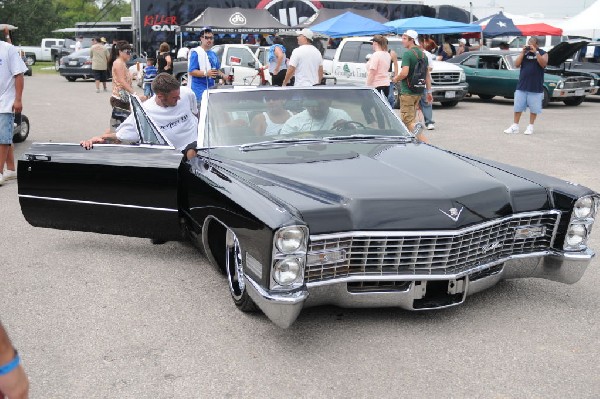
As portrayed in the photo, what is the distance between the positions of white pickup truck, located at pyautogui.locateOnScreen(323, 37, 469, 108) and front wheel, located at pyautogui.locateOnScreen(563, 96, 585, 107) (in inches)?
122

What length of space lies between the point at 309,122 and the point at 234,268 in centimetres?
143

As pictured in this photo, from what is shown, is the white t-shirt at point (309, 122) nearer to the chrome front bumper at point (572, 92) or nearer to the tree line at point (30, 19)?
the chrome front bumper at point (572, 92)

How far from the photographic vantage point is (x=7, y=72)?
8.02 m

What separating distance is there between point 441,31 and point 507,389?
21.1 m

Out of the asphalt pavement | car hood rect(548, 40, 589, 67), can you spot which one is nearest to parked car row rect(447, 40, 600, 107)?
car hood rect(548, 40, 589, 67)

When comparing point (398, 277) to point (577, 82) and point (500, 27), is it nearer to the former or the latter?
point (577, 82)

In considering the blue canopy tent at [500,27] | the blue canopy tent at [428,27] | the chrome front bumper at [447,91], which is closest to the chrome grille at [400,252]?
the chrome front bumper at [447,91]

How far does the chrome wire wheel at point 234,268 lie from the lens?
14.4 ft

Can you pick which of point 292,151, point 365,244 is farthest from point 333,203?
point 292,151

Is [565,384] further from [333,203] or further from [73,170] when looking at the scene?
[73,170]

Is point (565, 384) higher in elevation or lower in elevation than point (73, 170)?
lower

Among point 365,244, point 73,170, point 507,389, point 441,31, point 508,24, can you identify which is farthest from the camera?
point 508,24

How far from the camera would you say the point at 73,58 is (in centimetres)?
2936

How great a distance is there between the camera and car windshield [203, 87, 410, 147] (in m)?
5.23
